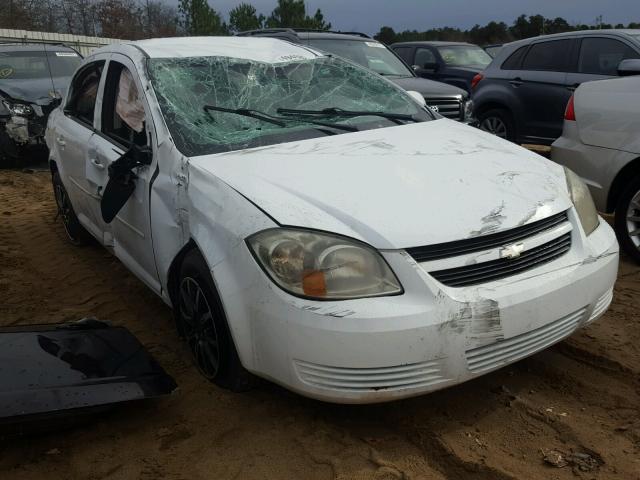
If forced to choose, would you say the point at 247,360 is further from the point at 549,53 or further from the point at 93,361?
the point at 549,53

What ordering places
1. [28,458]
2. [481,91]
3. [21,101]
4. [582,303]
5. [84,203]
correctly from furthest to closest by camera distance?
[21,101], [481,91], [84,203], [582,303], [28,458]

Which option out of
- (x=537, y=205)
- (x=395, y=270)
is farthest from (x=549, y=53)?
(x=395, y=270)

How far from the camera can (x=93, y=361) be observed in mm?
2906

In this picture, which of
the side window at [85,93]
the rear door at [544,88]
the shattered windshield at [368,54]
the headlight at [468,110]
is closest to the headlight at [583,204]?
the side window at [85,93]

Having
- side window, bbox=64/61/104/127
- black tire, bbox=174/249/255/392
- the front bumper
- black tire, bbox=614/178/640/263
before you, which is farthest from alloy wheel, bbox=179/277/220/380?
black tire, bbox=614/178/640/263

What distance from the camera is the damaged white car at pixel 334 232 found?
242 centimetres

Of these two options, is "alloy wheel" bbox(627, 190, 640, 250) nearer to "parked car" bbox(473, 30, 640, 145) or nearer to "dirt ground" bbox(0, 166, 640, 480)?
"dirt ground" bbox(0, 166, 640, 480)

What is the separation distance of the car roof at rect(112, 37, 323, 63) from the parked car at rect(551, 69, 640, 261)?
217cm

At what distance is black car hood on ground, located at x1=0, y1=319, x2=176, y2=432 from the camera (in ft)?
8.41

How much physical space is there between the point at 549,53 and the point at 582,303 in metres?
5.95

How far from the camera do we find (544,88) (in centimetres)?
777

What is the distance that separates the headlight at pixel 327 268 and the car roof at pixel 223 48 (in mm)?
1902

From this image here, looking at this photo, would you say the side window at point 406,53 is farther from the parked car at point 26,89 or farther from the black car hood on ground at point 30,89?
the black car hood on ground at point 30,89

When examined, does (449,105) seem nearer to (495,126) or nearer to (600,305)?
(495,126)
